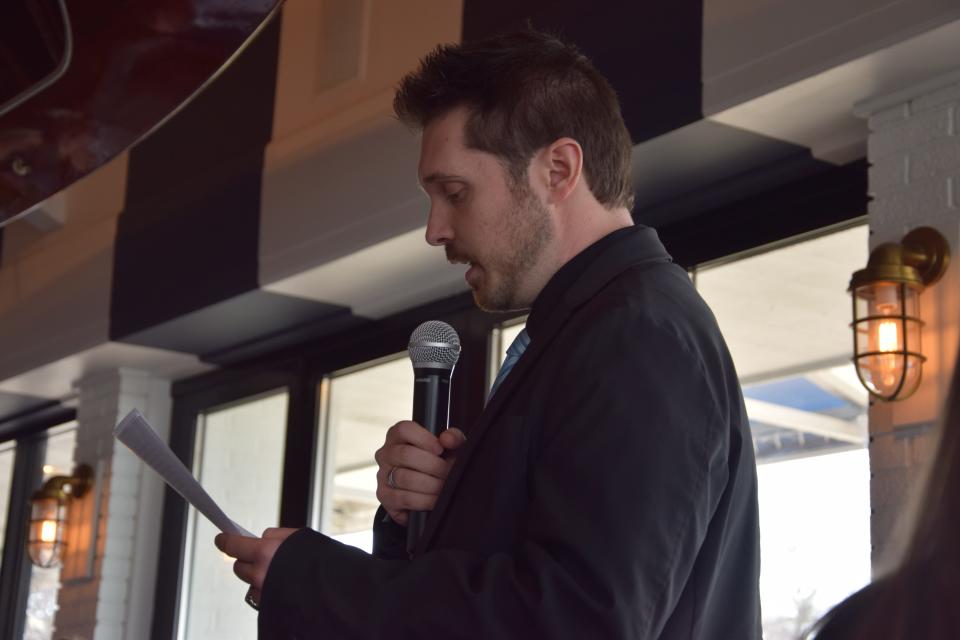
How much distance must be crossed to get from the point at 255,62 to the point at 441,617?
3.76m

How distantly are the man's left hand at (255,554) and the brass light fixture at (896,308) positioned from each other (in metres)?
1.64

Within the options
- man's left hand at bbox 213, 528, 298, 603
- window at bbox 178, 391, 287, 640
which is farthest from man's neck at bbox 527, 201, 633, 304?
window at bbox 178, 391, 287, 640

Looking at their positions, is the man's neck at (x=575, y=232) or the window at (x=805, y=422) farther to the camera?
the window at (x=805, y=422)

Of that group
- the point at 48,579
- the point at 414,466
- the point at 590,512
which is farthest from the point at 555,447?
the point at 48,579

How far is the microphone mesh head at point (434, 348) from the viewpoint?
1.55 metres

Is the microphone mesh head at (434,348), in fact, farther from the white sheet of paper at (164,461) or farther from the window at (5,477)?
the window at (5,477)

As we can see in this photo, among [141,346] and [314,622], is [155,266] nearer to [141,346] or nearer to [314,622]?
[141,346]

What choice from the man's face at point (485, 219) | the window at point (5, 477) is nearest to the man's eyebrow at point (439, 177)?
the man's face at point (485, 219)

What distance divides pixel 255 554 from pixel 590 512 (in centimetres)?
33

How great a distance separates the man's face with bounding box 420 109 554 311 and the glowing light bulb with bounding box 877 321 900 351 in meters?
1.40

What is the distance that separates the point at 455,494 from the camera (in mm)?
1302

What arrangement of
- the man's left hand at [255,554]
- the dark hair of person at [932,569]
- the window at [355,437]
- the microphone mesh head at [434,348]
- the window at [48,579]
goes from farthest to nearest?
the window at [48,579] < the window at [355,437] < the microphone mesh head at [434,348] < the man's left hand at [255,554] < the dark hair of person at [932,569]

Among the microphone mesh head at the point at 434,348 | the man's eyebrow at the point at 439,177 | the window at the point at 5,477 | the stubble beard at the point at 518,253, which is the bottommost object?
the microphone mesh head at the point at 434,348

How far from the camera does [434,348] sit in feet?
5.13
